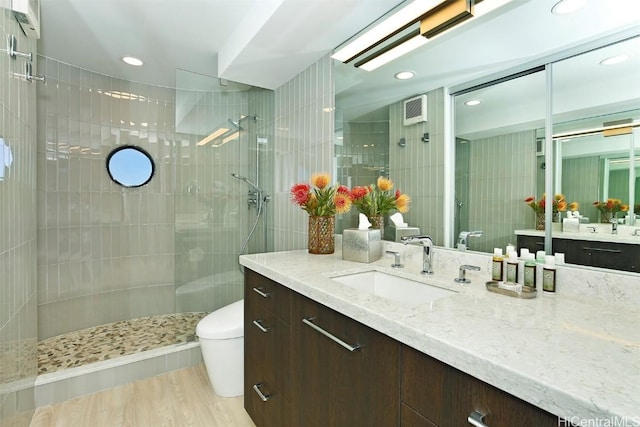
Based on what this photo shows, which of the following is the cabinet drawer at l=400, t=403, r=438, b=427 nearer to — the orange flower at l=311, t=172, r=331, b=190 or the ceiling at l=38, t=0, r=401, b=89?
the orange flower at l=311, t=172, r=331, b=190

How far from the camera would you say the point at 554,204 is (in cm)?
119

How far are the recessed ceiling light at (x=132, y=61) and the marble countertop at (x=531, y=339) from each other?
2515mm

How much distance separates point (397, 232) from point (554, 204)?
74 cm

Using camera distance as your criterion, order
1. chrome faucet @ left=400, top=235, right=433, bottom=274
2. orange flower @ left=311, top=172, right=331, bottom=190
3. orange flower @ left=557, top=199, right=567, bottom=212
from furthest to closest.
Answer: orange flower @ left=311, top=172, right=331, bottom=190 < chrome faucet @ left=400, top=235, right=433, bottom=274 < orange flower @ left=557, top=199, right=567, bottom=212

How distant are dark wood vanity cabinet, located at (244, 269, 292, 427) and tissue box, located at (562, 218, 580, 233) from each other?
3.52ft

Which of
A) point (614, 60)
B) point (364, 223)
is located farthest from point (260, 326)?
point (614, 60)

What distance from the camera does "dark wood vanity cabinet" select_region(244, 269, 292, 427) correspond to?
1350 millimetres

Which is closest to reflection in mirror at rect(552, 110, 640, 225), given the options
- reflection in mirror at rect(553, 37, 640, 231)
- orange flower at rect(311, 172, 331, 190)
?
reflection in mirror at rect(553, 37, 640, 231)

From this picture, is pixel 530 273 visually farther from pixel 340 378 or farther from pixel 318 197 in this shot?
pixel 318 197

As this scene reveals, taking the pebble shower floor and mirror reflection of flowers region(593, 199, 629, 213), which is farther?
the pebble shower floor

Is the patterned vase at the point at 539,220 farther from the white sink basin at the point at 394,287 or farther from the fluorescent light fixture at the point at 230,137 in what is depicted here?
the fluorescent light fixture at the point at 230,137

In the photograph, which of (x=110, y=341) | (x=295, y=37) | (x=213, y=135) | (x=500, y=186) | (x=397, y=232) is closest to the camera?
(x=500, y=186)

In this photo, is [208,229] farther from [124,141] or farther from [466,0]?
[466,0]

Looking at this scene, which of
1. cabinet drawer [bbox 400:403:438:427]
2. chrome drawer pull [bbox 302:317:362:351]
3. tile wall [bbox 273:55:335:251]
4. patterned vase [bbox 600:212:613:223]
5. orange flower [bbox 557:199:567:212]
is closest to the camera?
cabinet drawer [bbox 400:403:438:427]
